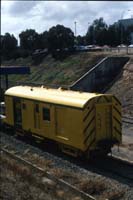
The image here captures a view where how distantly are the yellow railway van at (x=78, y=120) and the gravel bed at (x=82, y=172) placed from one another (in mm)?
632

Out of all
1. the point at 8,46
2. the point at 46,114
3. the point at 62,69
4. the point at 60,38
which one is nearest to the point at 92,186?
the point at 46,114

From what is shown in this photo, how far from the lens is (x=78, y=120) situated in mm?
18359

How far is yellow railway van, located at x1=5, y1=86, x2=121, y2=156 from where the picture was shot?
59.8ft

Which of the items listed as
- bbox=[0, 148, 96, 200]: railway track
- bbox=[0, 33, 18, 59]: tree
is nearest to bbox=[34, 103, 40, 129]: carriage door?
bbox=[0, 148, 96, 200]: railway track

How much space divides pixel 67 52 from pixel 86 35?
42.5 m

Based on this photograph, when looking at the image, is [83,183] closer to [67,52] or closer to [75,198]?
[75,198]

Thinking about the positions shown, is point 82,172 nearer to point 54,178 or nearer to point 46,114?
point 54,178

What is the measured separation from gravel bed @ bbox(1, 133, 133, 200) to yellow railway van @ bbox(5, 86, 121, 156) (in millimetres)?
632

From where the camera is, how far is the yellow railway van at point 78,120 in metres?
18.2

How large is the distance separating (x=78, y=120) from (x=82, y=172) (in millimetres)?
1964

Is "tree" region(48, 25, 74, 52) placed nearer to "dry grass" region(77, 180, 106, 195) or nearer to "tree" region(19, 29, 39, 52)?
"tree" region(19, 29, 39, 52)

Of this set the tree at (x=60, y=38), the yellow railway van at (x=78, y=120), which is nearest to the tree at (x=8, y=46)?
the tree at (x=60, y=38)

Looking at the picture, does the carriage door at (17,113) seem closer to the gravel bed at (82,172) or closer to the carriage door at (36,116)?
the gravel bed at (82,172)

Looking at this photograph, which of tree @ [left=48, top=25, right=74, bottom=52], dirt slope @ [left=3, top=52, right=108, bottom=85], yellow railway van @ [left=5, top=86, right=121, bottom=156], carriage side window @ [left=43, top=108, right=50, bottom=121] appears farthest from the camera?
tree @ [left=48, top=25, right=74, bottom=52]
